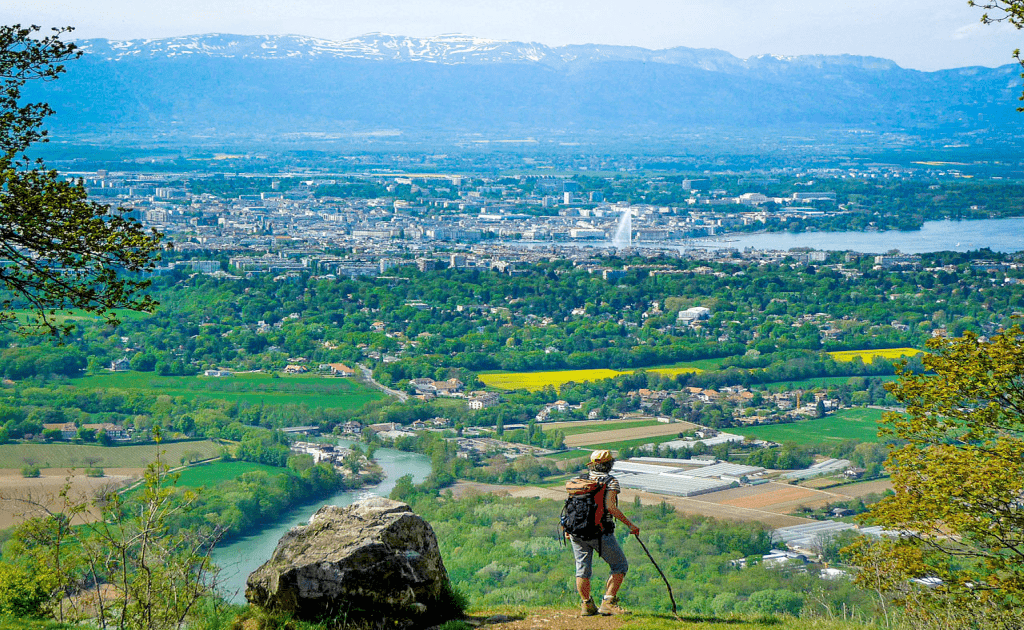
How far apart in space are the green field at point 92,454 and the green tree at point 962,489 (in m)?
14.0

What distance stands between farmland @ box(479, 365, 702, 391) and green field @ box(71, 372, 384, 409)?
9.65 ft

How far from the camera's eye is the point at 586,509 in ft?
16.7

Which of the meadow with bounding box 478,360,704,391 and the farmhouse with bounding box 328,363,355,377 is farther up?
the meadow with bounding box 478,360,704,391

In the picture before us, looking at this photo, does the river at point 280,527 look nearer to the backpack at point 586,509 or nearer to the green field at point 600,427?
the green field at point 600,427

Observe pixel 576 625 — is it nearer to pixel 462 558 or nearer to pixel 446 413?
pixel 462 558

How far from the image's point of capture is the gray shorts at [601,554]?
16.8 ft

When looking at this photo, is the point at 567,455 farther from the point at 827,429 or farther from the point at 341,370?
the point at 341,370

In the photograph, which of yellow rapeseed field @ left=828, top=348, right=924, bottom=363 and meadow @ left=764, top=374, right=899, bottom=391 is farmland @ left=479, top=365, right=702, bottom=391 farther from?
yellow rapeseed field @ left=828, top=348, right=924, bottom=363

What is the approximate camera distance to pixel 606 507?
5.07 metres

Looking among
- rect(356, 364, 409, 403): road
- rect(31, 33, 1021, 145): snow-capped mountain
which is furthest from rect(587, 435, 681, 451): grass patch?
rect(31, 33, 1021, 145): snow-capped mountain

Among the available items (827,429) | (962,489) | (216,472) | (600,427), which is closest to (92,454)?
(216,472)

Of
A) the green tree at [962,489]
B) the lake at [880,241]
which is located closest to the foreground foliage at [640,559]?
the green tree at [962,489]

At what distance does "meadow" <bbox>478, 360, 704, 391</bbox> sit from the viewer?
25.6 m

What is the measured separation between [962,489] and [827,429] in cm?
1591
